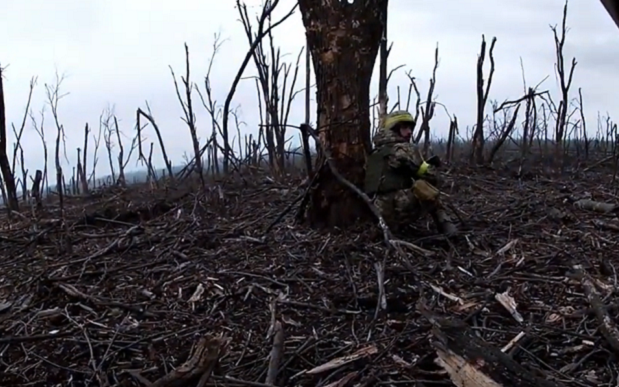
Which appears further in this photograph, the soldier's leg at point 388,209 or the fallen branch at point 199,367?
the soldier's leg at point 388,209

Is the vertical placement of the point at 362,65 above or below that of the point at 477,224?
above

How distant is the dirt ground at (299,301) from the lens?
3.55 m

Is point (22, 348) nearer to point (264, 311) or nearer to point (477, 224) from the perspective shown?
point (264, 311)

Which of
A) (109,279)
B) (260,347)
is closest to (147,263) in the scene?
(109,279)

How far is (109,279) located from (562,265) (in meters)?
3.38

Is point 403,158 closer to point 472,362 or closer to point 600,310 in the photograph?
point 600,310

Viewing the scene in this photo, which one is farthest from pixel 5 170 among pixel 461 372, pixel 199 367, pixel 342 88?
pixel 461 372

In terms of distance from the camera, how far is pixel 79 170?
20.4 m

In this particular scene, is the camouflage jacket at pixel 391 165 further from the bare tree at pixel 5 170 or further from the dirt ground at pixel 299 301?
the bare tree at pixel 5 170

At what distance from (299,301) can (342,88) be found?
6.98 feet

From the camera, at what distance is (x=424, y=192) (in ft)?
17.8

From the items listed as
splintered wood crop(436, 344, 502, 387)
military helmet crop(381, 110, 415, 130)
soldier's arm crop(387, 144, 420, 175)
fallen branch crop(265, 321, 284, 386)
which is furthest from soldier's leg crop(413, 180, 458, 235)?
splintered wood crop(436, 344, 502, 387)

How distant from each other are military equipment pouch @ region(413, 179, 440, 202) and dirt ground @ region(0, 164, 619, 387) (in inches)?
13.3

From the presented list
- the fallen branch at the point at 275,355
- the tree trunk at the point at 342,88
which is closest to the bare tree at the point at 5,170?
the tree trunk at the point at 342,88
